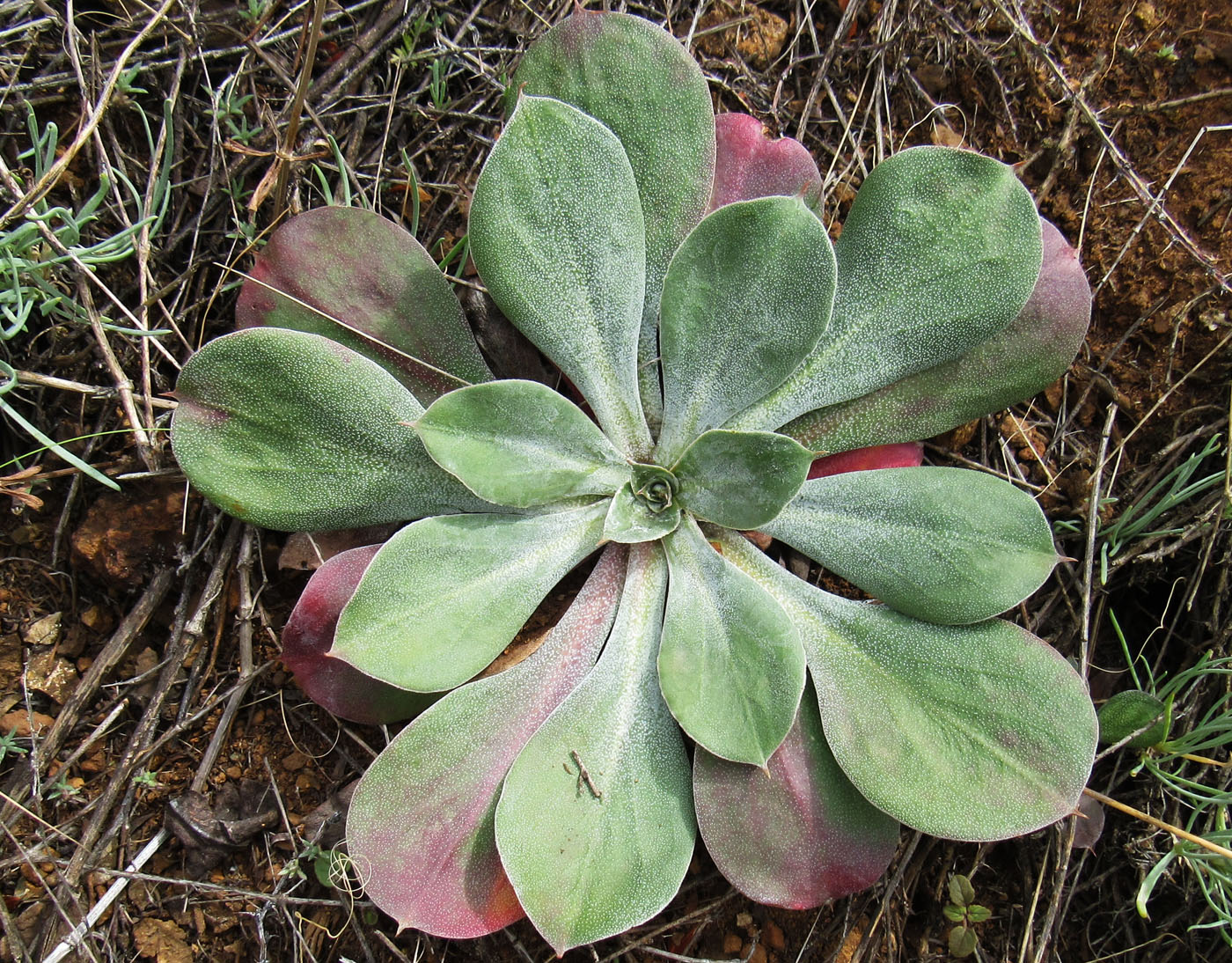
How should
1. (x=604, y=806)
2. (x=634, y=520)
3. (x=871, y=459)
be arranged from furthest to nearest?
(x=871, y=459)
(x=634, y=520)
(x=604, y=806)

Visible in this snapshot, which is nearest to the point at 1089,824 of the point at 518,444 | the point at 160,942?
the point at 518,444

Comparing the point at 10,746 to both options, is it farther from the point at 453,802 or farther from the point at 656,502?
the point at 656,502

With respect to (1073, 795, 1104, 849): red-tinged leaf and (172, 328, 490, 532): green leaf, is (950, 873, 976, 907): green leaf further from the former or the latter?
(172, 328, 490, 532): green leaf

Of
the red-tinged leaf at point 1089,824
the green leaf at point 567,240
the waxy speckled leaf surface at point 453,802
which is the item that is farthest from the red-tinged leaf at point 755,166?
the red-tinged leaf at point 1089,824

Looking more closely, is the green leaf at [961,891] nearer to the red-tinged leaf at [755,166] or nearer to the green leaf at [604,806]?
the green leaf at [604,806]

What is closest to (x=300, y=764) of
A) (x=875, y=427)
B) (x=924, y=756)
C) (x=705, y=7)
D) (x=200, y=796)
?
(x=200, y=796)

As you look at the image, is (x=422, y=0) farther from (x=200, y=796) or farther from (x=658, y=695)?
(x=200, y=796)
